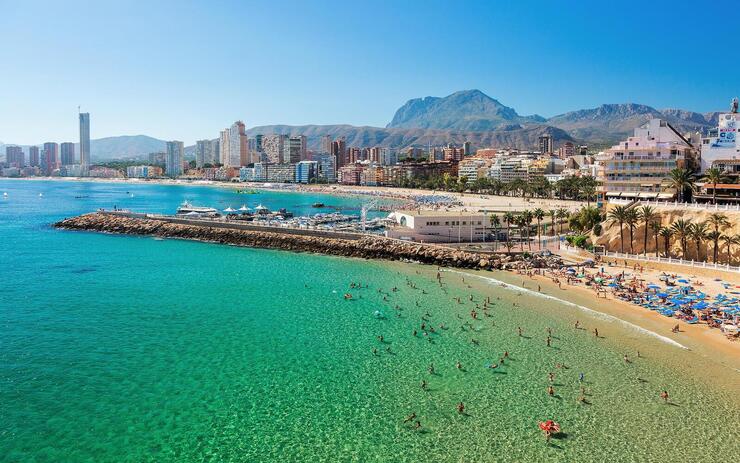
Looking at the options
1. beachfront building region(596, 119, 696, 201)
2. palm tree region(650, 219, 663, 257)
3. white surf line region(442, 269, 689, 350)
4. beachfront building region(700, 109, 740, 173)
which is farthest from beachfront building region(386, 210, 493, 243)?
beachfront building region(700, 109, 740, 173)

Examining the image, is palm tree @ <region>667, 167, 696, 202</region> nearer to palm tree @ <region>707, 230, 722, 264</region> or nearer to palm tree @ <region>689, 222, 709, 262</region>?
palm tree @ <region>689, 222, 709, 262</region>

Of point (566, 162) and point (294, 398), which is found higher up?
point (566, 162)

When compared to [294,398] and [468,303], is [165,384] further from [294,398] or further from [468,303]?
[468,303]

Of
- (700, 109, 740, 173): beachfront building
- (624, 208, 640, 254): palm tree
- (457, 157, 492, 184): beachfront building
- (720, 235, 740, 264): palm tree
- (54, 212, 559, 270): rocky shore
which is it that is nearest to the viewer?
(720, 235, 740, 264): palm tree

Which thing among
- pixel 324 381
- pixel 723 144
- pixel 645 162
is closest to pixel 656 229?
pixel 645 162

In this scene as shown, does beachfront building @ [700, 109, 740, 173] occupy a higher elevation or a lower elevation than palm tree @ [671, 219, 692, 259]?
higher

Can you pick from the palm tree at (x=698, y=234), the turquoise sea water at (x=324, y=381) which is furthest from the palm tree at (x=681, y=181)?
the turquoise sea water at (x=324, y=381)

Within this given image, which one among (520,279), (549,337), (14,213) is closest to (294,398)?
(549,337)
